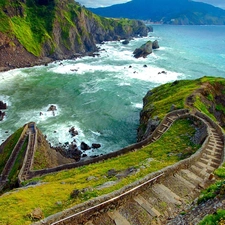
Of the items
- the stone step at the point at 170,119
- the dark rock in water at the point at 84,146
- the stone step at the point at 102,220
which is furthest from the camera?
the dark rock in water at the point at 84,146

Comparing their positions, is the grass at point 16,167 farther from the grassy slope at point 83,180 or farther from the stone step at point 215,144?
the stone step at point 215,144

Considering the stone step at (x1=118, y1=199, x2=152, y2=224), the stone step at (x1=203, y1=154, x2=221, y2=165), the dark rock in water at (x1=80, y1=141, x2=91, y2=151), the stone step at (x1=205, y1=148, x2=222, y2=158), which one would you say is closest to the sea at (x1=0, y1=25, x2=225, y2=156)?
the dark rock in water at (x1=80, y1=141, x2=91, y2=151)

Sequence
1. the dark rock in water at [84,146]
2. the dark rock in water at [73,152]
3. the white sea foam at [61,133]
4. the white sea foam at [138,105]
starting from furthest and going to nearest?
the white sea foam at [138,105] → the white sea foam at [61,133] → the dark rock in water at [84,146] → the dark rock in water at [73,152]

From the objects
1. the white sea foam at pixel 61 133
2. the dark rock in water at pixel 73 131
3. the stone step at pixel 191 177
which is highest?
the stone step at pixel 191 177

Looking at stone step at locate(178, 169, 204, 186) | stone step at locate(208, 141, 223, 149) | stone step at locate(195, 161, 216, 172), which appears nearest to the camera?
stone step at locate(178, 169, 204, 186)

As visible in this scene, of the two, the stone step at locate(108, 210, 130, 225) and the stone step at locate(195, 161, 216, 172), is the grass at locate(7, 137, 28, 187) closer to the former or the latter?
the stone step at locate(108, 210, 130, 225)

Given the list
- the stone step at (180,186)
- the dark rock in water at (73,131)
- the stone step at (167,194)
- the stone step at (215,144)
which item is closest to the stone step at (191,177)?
the stone step at (180,186)

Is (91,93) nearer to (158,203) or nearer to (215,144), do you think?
(215,144)
